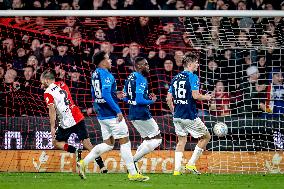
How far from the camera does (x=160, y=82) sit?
51.3 feet

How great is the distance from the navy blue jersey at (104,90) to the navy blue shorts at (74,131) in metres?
1.66

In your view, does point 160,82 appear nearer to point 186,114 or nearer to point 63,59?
point 63,59

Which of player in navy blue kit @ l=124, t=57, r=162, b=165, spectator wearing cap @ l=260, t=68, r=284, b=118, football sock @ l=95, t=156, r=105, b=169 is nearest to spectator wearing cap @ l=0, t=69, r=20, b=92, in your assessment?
football sock @ l=95, t=156, r=105, b=169

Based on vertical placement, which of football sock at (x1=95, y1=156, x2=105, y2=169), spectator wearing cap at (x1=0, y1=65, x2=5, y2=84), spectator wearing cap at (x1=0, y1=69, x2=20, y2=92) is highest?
spectator wearing cap at (x1=0, y1=65, x2=5, y2=84)

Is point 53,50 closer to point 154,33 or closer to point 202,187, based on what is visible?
point 154,33

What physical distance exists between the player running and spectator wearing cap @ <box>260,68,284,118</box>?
321 cm

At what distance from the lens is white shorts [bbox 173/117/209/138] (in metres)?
13.6

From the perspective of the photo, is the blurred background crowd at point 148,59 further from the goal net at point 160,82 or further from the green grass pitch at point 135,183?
the green grass pitch at point 135,183

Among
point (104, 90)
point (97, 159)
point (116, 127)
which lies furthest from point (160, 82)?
point (104, 90)

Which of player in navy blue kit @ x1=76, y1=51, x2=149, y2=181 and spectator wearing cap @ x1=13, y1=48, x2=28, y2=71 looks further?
spectator wearing cap @ x1=13, y1=48, x2=28, y2=71

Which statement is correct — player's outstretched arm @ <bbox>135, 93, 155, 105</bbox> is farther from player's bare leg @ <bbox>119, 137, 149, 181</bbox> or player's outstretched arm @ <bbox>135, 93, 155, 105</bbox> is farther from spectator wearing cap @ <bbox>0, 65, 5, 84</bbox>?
spectator wearing cap @ <bbox>0, 65, 5, 84</bbox>

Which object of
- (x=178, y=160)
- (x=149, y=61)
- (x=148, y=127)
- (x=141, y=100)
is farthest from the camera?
(x=149, y=61)

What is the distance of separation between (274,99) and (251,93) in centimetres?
50

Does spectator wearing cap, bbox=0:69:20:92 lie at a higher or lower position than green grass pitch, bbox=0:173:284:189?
higher
